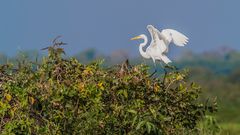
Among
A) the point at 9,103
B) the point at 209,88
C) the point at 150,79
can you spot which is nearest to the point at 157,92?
the point at 150,79

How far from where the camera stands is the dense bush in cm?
886

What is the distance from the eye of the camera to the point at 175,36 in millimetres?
10023

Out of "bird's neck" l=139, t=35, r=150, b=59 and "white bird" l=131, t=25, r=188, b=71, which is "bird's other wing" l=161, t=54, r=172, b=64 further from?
"bird's neck" l=139, t=35, r=150, b=59

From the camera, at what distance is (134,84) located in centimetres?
918

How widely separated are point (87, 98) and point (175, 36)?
1538 mm

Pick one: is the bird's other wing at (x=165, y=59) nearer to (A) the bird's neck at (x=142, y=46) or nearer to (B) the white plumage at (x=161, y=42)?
(B) the white plumage at (x=161, y=42)

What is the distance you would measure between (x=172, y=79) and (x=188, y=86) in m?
0.24

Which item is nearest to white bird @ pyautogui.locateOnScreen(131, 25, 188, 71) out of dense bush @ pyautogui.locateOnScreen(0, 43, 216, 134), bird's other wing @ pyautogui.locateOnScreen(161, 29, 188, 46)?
bird's other wing @ pyautogui.locateOnScreen(161, 29, 188, 46)

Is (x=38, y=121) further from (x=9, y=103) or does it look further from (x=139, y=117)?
(x=139, y=117)

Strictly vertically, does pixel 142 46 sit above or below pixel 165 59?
above

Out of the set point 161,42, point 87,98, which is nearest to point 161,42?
point 161,42

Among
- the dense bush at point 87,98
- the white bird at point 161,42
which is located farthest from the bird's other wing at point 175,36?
the dense bush at point 87,98

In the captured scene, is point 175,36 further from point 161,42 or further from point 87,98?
point 87,98

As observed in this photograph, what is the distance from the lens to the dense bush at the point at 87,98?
8.86 m
